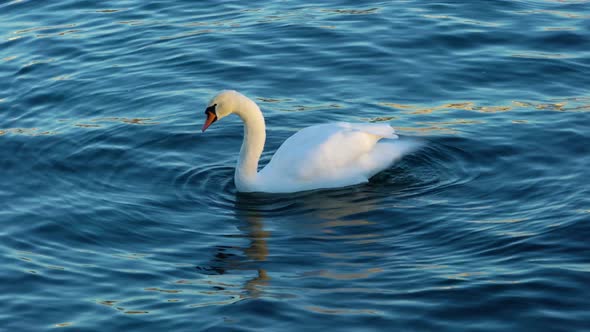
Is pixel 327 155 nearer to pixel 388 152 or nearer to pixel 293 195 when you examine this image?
pixel 293 195

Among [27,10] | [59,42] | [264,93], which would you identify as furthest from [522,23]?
[27,10]

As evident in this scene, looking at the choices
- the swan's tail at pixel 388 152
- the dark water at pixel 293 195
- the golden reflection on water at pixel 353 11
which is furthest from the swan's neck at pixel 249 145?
the golden reflection on water at pixel 353 11

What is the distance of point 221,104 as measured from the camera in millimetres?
11891

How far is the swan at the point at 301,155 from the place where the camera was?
39.2 feet

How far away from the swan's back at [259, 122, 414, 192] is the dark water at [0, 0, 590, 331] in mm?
167

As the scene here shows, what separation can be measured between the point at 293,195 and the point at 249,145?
78 cm

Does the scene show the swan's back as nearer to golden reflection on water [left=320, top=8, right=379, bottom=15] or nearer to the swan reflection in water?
the swan reflection in water

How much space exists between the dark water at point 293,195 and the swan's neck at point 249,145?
0.28 meters

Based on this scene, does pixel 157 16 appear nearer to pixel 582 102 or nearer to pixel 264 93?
pixel 264 93

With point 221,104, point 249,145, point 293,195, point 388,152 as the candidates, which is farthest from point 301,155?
point 388,152

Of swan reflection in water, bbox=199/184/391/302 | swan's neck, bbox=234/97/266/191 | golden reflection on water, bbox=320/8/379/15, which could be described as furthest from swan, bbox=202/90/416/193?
golden reflection on water, bbox=320/8/379/15

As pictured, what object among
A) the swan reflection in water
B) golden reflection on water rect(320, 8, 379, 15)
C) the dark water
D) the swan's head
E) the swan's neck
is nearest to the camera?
the dark water

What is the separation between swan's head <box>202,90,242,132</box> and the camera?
11867 mm

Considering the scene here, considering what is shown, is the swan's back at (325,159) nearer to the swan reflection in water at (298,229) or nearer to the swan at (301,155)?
the swan at (301,155)
